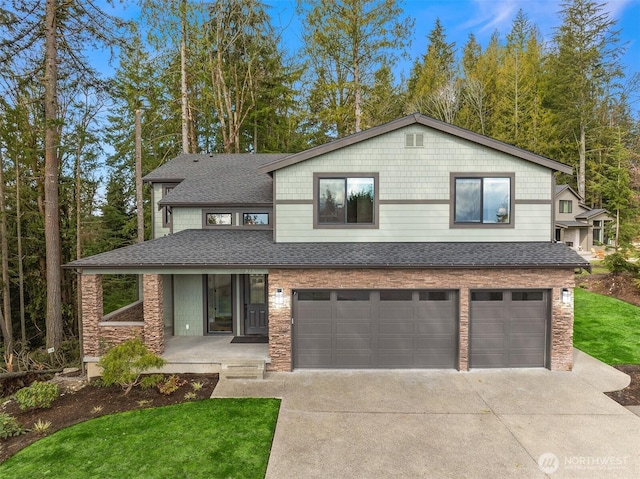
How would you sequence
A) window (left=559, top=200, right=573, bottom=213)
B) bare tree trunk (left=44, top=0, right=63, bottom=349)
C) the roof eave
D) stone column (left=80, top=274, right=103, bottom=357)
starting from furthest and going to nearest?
1. window (left=559, top=200, right=573, bottom=213)
2. bare tree trunk (left=44, top=0, right=63, bottom=349)
3. stone column (left=80, top=274, right=103, bottom=357)
4. the roof eave

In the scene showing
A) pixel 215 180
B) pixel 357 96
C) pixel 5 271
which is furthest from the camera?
pixel 357 96

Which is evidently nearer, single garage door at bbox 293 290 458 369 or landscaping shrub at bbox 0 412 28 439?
landscaping shrub at bbox 0 412 28 439

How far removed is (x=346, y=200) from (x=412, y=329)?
4030 mm

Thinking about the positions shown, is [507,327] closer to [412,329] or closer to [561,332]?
[561,332]

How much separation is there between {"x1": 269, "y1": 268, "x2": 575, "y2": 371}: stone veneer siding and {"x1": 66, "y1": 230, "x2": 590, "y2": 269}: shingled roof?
314mm

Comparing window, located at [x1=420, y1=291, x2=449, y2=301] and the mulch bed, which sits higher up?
window, located at [x1=420, y1=291, x2=449, y2=301]

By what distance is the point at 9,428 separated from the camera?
6363mm

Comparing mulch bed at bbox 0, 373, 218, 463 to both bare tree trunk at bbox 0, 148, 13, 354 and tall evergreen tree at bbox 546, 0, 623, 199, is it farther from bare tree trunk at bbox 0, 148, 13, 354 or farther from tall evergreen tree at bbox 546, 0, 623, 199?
tall evergreen tree at bbox 546, 0, 623, 199

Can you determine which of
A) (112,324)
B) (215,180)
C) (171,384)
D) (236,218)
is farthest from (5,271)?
(171,384)

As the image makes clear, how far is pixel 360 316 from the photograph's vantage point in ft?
29.5

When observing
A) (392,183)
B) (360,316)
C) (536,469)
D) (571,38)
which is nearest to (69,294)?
(360,316)

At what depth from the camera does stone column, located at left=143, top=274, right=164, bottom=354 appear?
29.2 ft

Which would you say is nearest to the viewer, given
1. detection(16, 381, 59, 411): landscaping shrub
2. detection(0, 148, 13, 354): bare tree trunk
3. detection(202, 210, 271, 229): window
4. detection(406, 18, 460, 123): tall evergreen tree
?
detection(16, 381, 59, 411): landscaping shrub

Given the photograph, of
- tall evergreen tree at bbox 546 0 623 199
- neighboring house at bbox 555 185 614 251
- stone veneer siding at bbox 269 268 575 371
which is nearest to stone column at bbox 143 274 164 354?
stone veneer siding at bbox 269 268 575 371
